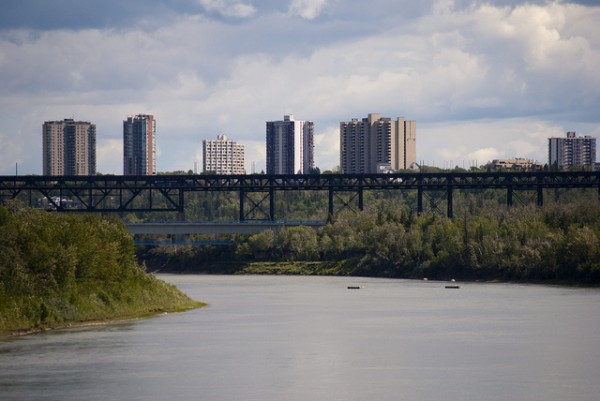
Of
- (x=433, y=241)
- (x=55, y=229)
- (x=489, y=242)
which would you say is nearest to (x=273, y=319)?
(x=55, y=229)

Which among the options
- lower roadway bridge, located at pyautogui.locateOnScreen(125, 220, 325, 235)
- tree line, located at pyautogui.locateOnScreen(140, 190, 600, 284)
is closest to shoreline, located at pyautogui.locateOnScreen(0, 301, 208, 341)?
tree line, located at pyautogui.locateOnScreen(140, 190, 600, 284)

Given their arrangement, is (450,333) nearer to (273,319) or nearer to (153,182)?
(273,319)

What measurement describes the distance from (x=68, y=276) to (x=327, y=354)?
20064 mm

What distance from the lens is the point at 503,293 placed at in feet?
344

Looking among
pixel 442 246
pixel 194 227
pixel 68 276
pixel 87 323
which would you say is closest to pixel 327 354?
pixel 87 323

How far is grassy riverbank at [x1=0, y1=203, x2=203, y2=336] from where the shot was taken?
69375 mm

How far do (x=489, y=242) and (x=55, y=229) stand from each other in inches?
2477

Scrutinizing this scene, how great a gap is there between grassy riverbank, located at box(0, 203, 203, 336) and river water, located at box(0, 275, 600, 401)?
6.95 feet

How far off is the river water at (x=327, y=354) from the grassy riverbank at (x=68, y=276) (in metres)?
2.12

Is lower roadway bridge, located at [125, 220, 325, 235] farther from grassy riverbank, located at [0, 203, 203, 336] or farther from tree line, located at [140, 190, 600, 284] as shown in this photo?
grassy riverbank, located at [0, 203, 203, 336]

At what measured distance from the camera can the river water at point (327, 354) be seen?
49906 mm

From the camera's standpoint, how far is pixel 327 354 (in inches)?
2419

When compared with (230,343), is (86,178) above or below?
above

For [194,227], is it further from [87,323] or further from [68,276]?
[68,276]
